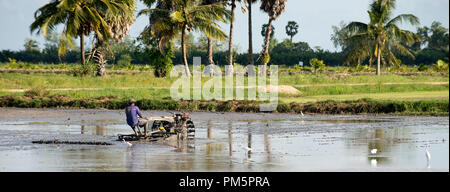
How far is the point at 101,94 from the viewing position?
3575 cm

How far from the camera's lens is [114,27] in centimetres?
4319

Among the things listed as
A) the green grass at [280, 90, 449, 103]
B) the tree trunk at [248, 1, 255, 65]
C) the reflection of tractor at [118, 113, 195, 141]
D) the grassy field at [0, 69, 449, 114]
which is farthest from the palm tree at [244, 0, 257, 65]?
the reflection of tractor at [118, 113, 195, 141]

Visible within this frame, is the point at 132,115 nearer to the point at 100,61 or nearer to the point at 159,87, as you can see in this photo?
the point at 159,87

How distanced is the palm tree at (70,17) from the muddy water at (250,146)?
12.9m

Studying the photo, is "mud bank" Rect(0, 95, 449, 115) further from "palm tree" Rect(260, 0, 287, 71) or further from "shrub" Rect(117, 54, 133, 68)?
"shrub" Rect(117, 54, 133, 68)

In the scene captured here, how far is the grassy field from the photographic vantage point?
35.8 metres

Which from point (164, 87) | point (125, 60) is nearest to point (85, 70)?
point (164, 87)

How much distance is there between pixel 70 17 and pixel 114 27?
4.41 m

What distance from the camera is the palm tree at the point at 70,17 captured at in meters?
38.5

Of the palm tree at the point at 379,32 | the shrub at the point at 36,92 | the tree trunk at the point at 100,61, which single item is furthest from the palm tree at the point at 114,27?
the palm tree at the point at 379,32
